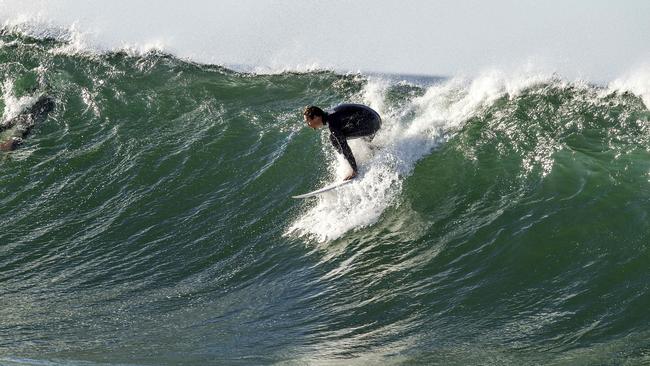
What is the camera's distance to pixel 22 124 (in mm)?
13328

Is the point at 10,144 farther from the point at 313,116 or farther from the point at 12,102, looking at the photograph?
the point at 313,116

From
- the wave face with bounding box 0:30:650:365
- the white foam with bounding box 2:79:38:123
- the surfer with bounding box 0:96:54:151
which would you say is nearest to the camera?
the wave face with bounding box 0:30:650:365

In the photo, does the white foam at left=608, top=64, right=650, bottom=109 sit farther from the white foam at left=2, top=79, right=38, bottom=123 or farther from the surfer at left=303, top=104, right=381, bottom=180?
the white foam at left=2, top=79, right=38, bottom=123

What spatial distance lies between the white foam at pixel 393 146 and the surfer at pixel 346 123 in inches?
11.9

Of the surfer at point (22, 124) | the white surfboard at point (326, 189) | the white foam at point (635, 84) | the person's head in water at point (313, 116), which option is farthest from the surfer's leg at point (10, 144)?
the white foam at point (635, 84)

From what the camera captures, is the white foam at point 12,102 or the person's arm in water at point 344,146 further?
the white foam at point 12,102

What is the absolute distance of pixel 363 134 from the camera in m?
10.4

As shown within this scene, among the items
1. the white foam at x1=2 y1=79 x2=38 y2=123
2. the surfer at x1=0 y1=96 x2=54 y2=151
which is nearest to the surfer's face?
the surfer at x1=0 y1=96 x2=54 y2=151

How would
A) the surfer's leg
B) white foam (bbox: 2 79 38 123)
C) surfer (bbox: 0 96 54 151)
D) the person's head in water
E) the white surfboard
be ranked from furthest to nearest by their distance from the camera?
white foam (bbox: 2 79 38 123), surfer (bbox: 0 96 54 151), the surfer's leg, the white surfboard, the person's head in water

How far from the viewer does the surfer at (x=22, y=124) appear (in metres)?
12.8

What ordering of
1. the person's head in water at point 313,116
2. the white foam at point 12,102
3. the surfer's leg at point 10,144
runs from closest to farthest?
the person's head in water at point 313,116 → the surfer's leg at point 10,144 → the white foam at point 12,102

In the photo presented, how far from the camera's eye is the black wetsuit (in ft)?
32.3

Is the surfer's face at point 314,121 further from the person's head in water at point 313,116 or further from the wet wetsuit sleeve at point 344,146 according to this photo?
the wet wetsuit sleeve at point 344,146

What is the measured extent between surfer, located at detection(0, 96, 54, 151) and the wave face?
24 centimetres
